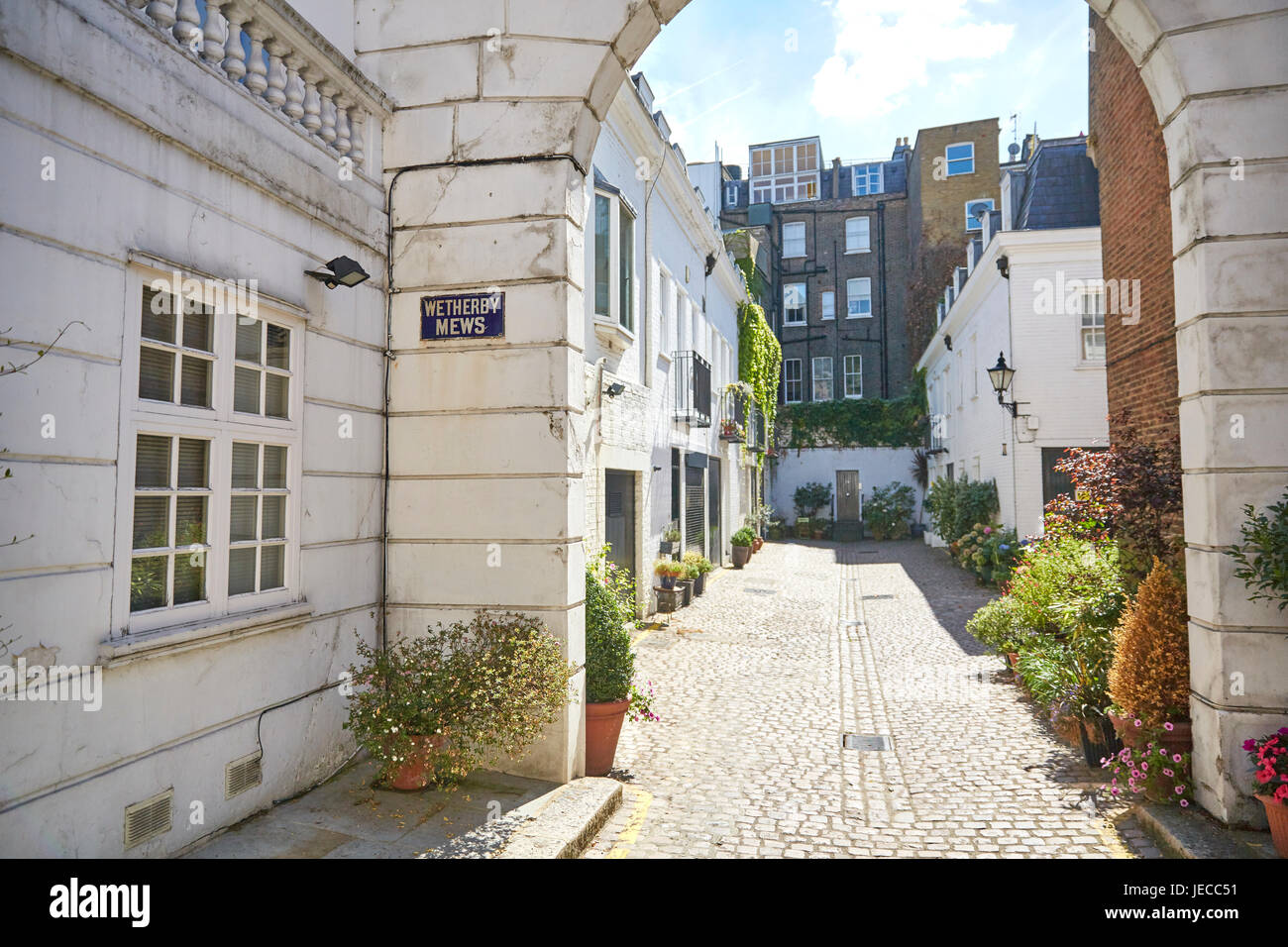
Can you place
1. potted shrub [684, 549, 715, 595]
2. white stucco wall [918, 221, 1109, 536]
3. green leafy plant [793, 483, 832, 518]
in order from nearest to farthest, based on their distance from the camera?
1. potted shrub [684, 549, 715, 595]
2. white stucco wall [918, 221, 1109, 536]
3. green leafy plant [793, 483, 832, 518]

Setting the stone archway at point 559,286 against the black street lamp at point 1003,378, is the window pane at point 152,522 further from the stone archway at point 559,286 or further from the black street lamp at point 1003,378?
the black street lamp at point 1003,378

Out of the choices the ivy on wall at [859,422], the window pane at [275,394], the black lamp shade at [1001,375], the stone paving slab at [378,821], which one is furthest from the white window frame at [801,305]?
the window pane at [275,394]

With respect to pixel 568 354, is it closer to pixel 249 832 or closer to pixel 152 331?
pixel 152 331

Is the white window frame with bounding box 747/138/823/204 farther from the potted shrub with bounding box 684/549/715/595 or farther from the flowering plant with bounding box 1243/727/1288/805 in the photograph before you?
the flowering plant with bounding box 1243/727/1288/805

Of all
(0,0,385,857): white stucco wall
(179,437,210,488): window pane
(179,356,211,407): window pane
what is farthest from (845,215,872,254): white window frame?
(179,437,210,488): window pane

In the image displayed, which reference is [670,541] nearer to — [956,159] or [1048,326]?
[1048,326]

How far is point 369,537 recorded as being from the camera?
548 cm

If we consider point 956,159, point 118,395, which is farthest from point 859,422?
point 118,395

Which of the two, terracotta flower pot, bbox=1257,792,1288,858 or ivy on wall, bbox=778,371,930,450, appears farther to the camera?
ivy on wall, bbox=778,371,930,450

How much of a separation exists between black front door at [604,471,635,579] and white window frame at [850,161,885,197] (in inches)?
1145

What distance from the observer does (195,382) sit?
415cm

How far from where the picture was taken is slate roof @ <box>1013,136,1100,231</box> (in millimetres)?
15367

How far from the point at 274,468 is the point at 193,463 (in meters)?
0.60
